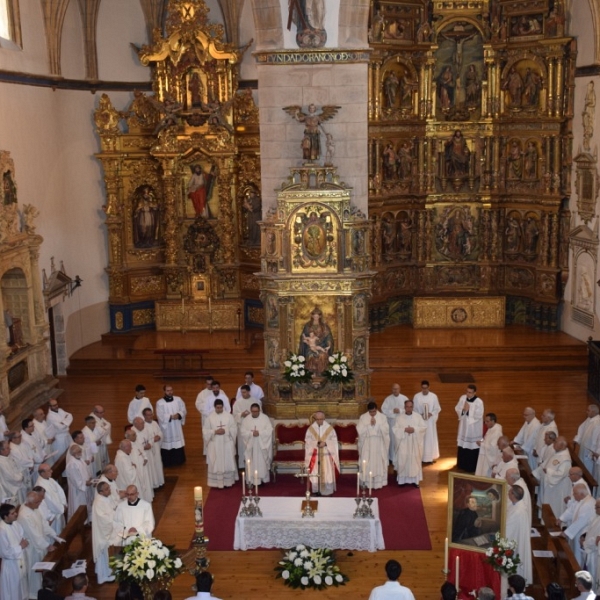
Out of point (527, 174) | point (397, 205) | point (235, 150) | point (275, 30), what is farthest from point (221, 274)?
point (275, 30)

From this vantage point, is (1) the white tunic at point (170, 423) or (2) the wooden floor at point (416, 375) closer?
(2) the wooden floor at point (416, 375)

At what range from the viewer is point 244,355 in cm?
2564

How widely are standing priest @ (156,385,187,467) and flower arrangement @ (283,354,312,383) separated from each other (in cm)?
222

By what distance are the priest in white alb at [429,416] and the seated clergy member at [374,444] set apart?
1.26 m

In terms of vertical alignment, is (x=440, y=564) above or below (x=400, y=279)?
below

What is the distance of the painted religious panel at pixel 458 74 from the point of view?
27609mm

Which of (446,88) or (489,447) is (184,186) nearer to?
(446,88)

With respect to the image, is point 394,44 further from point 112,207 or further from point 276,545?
point 276,545

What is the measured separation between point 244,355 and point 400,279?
5.58 m

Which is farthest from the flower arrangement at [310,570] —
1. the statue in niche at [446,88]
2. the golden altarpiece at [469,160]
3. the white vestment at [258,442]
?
the statue in niche at [446,88]

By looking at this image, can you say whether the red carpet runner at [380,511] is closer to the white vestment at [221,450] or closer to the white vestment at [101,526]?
the white vestment at [221,450]

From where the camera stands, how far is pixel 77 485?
643 inches

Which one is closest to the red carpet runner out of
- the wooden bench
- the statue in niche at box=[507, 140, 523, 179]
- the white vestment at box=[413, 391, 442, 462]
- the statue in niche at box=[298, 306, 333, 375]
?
the white vestment at box=[413, 391, 442, 462]

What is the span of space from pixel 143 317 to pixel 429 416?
40.0 ft
